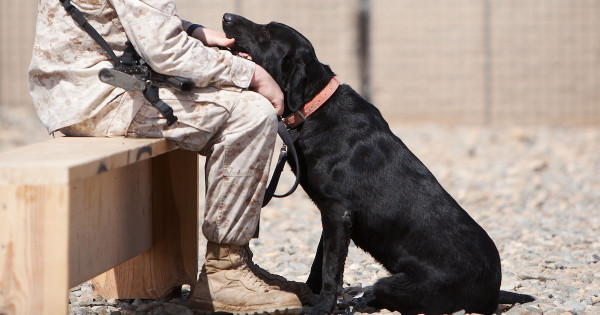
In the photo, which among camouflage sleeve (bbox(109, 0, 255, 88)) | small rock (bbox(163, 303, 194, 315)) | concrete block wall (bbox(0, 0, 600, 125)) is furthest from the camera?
concrete block wall (bbox(0, 0, 600, 125))

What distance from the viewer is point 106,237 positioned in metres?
2.89

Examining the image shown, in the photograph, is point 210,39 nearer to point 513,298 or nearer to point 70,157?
point 70,157

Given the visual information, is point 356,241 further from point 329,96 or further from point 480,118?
point 480,118

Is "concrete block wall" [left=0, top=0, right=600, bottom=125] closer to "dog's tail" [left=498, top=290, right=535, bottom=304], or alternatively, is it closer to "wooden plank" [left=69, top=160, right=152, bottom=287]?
"dog's tail" [left=498, top=290, right=535, bottom=304]

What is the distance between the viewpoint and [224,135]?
2.94 metres

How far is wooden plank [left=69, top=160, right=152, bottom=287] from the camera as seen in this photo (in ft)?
8.54

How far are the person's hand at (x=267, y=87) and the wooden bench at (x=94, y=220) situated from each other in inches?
16.6

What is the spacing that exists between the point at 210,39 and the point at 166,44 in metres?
0.55

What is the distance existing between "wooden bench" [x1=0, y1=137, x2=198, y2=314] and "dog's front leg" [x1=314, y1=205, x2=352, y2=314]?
71cm

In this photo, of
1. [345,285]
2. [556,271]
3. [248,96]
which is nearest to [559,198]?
[556,271]

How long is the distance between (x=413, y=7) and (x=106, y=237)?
7703mm

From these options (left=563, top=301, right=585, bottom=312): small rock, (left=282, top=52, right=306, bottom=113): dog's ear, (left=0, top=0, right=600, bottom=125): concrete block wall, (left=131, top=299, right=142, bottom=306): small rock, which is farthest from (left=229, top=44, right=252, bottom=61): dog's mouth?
(left=0, top=0, right=600, bottom=125): concrete block wall

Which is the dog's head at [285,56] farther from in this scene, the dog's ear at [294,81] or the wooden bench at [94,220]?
the wooden bench at [94,220]

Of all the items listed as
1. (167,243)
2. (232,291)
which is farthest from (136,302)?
(232,291)
